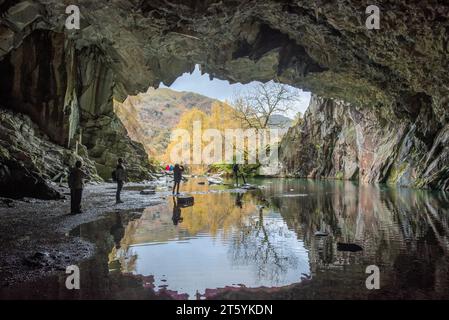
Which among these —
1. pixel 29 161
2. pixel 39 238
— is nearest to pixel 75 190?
pixel 39 238

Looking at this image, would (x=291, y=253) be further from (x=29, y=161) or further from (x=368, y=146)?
(x=368, y=146)

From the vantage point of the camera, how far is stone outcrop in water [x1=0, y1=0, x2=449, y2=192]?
577 inches

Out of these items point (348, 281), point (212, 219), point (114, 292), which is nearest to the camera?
point (114, 292)

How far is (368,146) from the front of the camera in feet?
126

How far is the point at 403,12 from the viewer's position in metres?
12.6

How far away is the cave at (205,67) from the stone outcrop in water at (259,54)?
0.27 feet

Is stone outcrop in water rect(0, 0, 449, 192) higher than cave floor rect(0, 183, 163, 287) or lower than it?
higher

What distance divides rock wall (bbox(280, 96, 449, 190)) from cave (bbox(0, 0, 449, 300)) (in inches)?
6.6

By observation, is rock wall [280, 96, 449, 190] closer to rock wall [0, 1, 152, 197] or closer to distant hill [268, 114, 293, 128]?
distant hill [268, 114, 293, 128]

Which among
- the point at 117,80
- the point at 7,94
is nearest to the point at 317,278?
the point at 7,94

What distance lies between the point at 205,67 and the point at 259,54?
223 inches

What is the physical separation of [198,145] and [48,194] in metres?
52.2

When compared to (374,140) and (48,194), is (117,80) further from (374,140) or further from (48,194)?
(374,140)

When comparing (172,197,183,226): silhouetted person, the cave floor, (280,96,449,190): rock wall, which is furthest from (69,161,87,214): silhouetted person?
(280,96,449,190): rock wall
